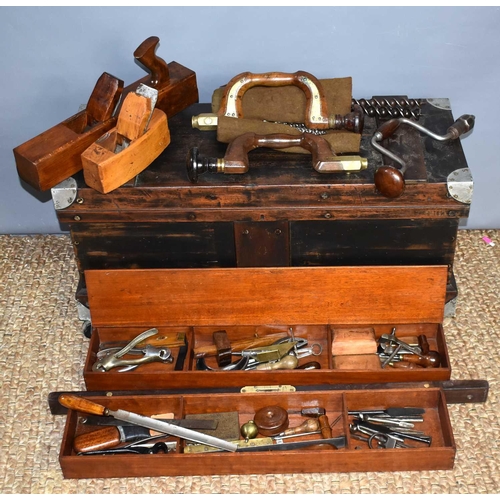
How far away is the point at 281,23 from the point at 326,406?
108 cm

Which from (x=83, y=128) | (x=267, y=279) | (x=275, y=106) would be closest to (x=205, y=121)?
(x=275, y=106)

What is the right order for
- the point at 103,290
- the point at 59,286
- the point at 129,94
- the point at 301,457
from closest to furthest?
1. the point at 301,457
2. the point at 129,94
3. the point at 103,290
4. the point at 59,286

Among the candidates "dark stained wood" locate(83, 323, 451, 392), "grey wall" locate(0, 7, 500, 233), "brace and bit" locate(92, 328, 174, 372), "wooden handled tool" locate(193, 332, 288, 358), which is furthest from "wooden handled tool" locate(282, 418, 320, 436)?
"grey wall" locate(0, 7, 500, 233)

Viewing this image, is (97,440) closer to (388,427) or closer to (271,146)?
(388,427)

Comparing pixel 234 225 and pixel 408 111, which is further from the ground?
pixel 408 111

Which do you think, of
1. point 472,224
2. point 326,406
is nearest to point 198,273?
point 326,406

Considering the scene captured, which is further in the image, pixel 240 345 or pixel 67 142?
pixel 240 345

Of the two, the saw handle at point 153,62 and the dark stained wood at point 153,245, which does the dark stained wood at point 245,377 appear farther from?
the saw handle at point 153,62

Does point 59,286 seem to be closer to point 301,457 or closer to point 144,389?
point 144,389

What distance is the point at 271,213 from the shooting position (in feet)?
7.43

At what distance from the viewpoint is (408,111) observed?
7.98 feet

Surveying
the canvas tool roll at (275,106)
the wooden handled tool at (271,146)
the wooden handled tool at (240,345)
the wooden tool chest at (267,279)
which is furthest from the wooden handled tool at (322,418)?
the canvas tool roll at (275,106)

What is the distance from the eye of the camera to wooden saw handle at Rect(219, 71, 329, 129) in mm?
2309

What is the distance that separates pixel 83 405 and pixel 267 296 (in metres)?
0.59
